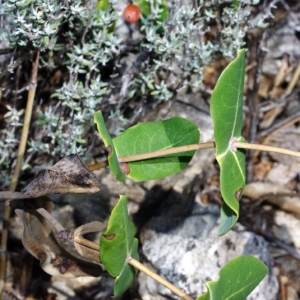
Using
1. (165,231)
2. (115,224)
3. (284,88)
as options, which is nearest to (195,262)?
(165,231)

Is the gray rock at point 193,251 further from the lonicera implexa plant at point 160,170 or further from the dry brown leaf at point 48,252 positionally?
the lonicera implexa plant at point 160,170

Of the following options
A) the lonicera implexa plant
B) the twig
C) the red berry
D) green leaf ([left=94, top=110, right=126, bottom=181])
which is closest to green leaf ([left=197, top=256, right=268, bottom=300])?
the lonicera implexa plant

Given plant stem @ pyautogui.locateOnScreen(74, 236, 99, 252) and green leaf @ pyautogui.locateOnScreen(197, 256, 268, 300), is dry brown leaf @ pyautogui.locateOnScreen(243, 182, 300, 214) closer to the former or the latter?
green leaf @ pyautogui.locateOnScreen(197, 256, 268, 300)

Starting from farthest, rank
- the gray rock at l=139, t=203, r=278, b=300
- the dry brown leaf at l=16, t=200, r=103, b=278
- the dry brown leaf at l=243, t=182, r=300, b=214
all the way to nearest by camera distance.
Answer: the dry brown leaf at l=243, t=182, r=300, b=214 < the gray rock at l=139, t=203, r=278, b=300 < the dry brown leaf at l=16, t=200, r=103, b=278

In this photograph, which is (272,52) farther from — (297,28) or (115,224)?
(115,224)

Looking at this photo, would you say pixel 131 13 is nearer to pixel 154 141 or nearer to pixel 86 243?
pixel 154 141

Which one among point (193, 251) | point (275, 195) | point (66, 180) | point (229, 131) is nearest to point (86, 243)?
point (66, 180)
